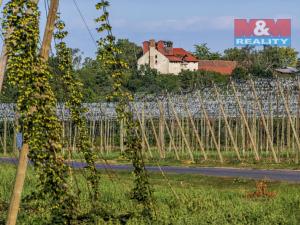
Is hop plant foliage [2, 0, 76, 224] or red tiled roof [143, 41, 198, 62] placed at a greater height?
red tiled roof [143, 41, 198, 62]

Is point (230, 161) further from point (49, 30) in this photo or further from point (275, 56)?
point (275, 56)

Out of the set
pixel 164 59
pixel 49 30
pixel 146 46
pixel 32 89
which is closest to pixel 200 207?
pixel 32 89

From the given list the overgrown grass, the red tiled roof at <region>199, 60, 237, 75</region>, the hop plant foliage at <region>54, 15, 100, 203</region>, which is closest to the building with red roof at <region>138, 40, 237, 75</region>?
the red tiled roof at <region>199, 60, 237, 75</region>

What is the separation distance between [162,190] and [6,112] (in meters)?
32.5

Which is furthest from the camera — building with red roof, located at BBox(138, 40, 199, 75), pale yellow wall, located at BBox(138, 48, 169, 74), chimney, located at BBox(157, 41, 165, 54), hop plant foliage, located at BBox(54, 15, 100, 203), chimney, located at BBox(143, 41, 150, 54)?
chimney, located at BBox(157, 41, 165, 54)

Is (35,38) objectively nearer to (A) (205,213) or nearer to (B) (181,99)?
(A) (205,213)

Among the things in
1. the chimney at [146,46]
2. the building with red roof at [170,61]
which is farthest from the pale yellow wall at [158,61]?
the chimney at [146,46]

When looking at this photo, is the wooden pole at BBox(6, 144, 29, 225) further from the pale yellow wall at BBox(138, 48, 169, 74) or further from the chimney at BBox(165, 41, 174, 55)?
the chimney at BBox(165, 41, 174, 55)

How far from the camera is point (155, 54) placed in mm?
128000

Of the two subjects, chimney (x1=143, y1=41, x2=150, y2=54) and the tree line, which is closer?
the tree line

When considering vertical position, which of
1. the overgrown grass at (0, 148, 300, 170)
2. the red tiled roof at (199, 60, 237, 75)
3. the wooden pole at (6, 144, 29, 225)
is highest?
the red tiled roof at (199, 60, 237, 75)

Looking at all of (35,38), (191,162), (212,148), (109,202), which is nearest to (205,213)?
(109,202)

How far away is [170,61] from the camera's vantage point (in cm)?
13038

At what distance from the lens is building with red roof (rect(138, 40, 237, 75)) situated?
411ft
